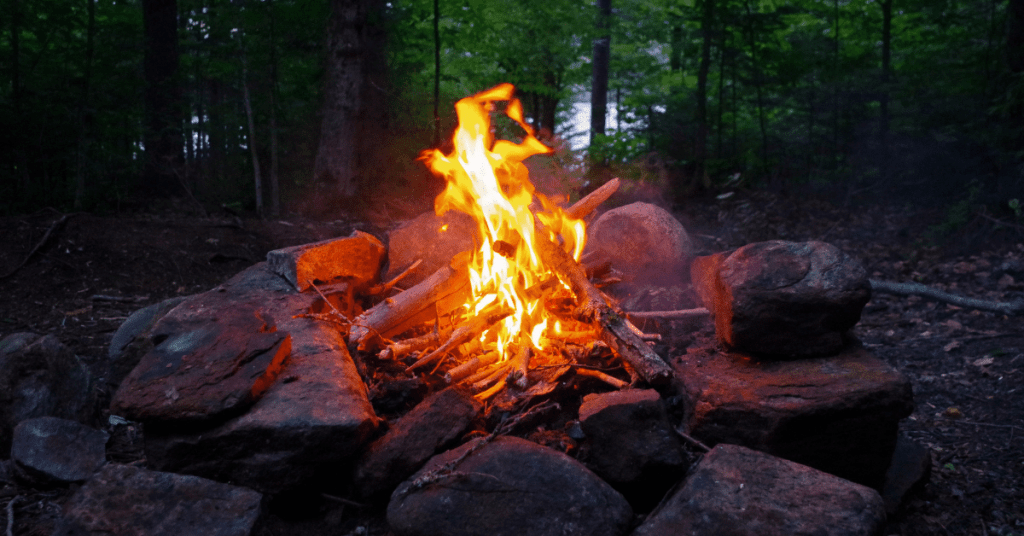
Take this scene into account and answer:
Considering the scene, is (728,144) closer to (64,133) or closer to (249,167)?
(249,167)

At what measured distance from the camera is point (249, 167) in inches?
358

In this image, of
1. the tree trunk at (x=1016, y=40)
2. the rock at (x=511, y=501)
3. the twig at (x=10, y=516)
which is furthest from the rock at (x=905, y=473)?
the tree trunk at (x=1016, y=40)

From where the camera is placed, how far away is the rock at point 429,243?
4.06 m

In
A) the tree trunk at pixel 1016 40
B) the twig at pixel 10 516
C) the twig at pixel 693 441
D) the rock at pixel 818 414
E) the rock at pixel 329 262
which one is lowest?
the twig at pixel 10 516

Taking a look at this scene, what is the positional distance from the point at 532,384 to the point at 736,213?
6.52 m

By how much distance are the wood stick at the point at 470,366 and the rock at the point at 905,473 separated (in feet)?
6.28

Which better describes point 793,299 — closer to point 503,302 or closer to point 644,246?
point 644,246

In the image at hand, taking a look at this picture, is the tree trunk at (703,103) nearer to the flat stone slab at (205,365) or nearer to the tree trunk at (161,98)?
the tree trunk at (161,98)

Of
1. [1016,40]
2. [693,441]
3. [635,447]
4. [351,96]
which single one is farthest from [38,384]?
[1016,40]

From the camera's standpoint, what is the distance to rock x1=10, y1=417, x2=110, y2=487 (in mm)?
2594

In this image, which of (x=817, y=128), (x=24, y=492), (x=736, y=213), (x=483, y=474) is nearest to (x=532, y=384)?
(x=483, y=474)

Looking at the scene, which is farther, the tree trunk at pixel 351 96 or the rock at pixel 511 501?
the tree trunk at pixel 351 96

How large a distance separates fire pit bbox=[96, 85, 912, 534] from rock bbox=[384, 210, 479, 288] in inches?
16.2

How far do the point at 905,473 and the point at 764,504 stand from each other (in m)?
1.14
